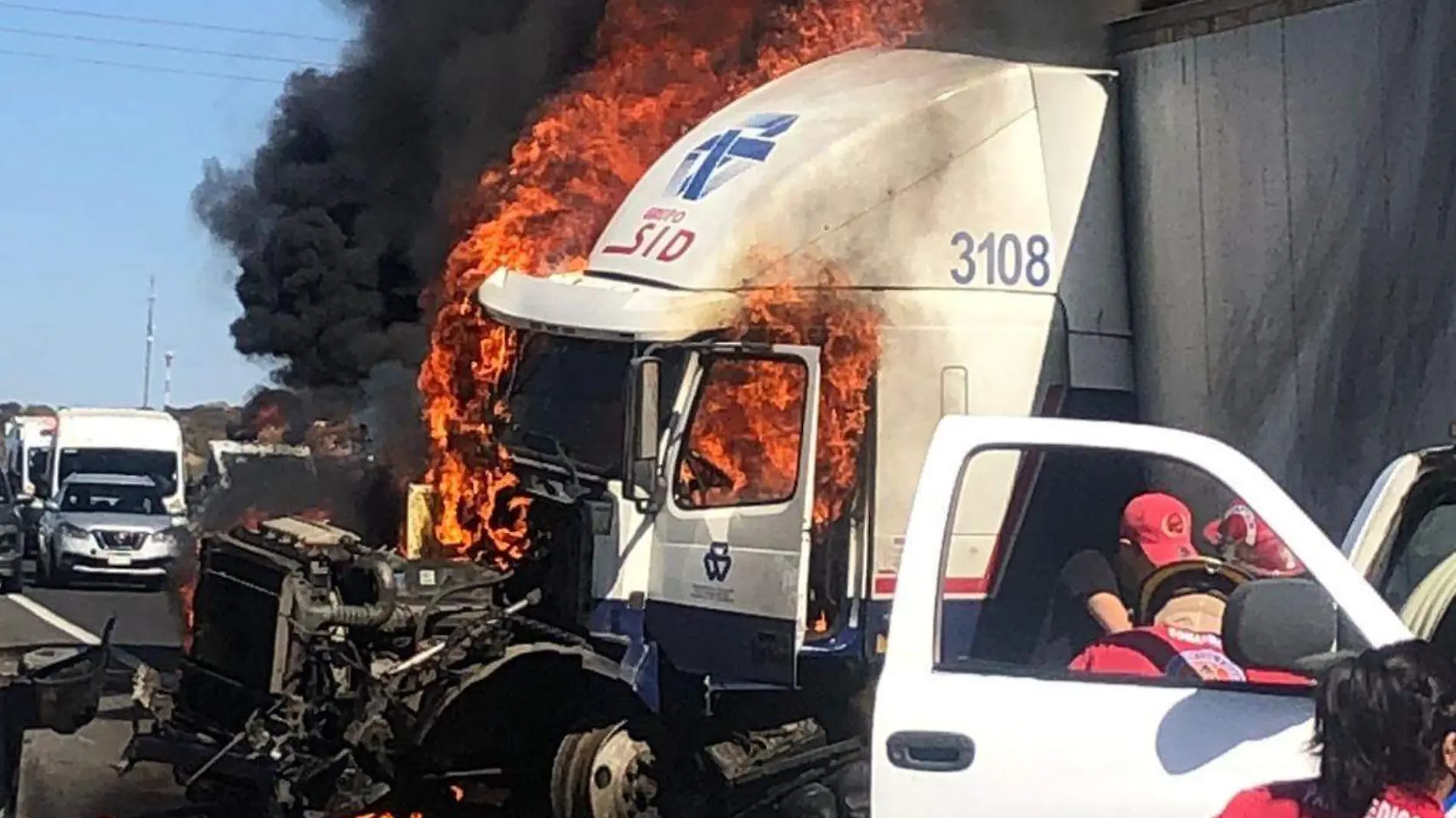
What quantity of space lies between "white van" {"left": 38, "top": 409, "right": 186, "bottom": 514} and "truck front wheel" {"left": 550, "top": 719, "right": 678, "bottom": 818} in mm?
20785

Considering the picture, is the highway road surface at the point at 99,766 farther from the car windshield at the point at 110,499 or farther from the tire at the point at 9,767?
the car windshield at the point at 110,499

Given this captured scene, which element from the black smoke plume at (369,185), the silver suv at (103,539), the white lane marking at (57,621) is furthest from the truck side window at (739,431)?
the silver suv at (103,539)

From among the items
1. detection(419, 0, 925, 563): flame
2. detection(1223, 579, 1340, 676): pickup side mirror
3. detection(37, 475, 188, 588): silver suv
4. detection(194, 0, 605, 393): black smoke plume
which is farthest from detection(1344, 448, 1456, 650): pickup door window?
detection(37, 475, 188, 588): silver suv

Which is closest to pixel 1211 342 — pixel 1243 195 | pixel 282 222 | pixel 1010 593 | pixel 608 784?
pixel 1243 195

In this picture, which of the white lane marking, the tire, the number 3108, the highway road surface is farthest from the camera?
the white lane marking

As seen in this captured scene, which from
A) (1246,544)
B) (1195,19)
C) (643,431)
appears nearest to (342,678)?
(643,431)

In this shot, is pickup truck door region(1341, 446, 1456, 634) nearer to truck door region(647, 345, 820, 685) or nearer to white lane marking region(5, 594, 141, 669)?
truck door region(647, 345, 820, 685)

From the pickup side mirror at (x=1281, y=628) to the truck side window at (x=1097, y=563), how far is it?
0.29ft

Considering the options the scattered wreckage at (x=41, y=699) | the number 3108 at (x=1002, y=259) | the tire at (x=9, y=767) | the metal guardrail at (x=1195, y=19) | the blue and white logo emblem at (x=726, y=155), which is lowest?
the tire at (x=9, y=767)

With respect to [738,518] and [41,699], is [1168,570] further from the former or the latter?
[41,699]

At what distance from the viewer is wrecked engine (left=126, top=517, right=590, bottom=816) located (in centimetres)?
911

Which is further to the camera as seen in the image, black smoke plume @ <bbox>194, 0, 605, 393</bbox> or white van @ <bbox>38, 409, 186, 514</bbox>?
white van @ <bbox>38, 409, 186, 514</bbox>

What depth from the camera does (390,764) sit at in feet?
29.9

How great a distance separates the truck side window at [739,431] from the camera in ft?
28.5
